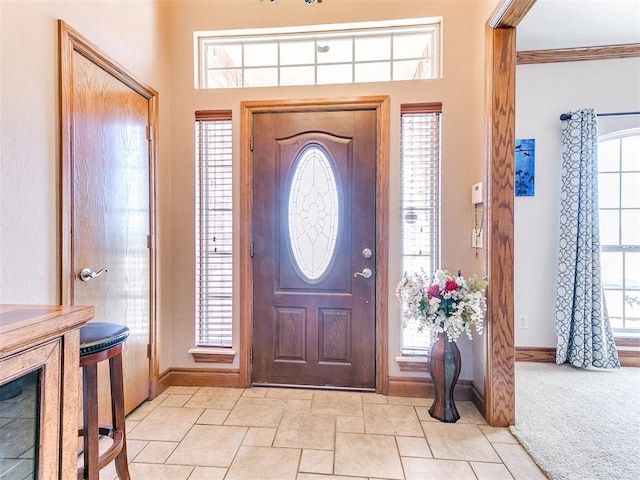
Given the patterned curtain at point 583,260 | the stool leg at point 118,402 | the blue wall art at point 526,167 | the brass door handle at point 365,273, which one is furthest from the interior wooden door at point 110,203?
the patterned curtain at point 583,260

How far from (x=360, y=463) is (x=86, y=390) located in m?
1.34

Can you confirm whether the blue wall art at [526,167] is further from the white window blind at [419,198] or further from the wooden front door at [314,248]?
the wooden front door at [314,248]

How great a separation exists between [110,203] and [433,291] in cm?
207

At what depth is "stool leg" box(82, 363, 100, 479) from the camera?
3.99ft

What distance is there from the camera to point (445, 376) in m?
2.08

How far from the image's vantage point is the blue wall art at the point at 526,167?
10.1ft

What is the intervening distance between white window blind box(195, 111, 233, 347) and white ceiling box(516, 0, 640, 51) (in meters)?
2.57

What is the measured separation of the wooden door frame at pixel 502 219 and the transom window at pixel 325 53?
534 mm

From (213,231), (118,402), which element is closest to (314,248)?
(213,231)

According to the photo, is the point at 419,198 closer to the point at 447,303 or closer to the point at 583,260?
the point at 447,303

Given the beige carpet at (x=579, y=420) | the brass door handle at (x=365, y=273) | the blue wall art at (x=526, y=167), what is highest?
the blue wall art at (x=526, y=167)

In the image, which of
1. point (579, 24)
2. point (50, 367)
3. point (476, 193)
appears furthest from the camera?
point (579, 24)

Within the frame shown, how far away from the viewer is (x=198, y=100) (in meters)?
2.54

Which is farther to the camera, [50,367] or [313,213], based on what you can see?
[313,213]
